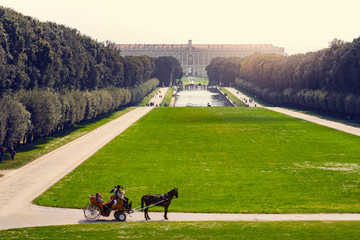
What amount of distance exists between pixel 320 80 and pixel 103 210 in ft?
286

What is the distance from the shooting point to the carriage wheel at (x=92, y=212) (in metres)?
25.8

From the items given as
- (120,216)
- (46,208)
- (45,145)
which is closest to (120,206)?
(120,216)

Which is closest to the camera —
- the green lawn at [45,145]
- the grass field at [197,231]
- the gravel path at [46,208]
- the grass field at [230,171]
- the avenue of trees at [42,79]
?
the grass field at [197,231]

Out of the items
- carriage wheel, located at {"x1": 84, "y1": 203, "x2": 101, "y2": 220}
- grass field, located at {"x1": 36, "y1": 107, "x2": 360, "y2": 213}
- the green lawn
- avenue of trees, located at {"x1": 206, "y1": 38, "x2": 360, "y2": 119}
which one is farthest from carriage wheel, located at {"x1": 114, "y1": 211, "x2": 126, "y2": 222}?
avenue of trees, located at {"x1": 206, "y1": 38, "x2": 360, "y2": 119}

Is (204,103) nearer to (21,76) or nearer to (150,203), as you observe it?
(21,76)

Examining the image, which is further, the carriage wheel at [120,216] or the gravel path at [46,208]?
the gravel path at [46,208]

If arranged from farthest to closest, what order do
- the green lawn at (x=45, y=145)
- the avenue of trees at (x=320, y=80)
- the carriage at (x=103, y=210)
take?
1. the avenue of trees at (x=320, y=80)
2. the green lawn at (x=45, y=145)
3. the carriage at (x=103, y=210)

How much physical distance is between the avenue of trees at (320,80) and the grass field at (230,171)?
22348mm

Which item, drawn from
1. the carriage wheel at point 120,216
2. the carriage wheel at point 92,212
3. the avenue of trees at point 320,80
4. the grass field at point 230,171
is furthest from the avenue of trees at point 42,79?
the avenue of trees at point 320,80

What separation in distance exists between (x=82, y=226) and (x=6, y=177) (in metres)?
16.7

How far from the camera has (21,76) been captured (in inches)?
2456

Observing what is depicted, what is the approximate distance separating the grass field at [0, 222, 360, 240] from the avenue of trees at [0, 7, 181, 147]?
2684 cm

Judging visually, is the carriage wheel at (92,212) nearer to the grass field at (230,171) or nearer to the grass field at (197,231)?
the grass field at (197,231)

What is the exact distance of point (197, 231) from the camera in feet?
76.1
